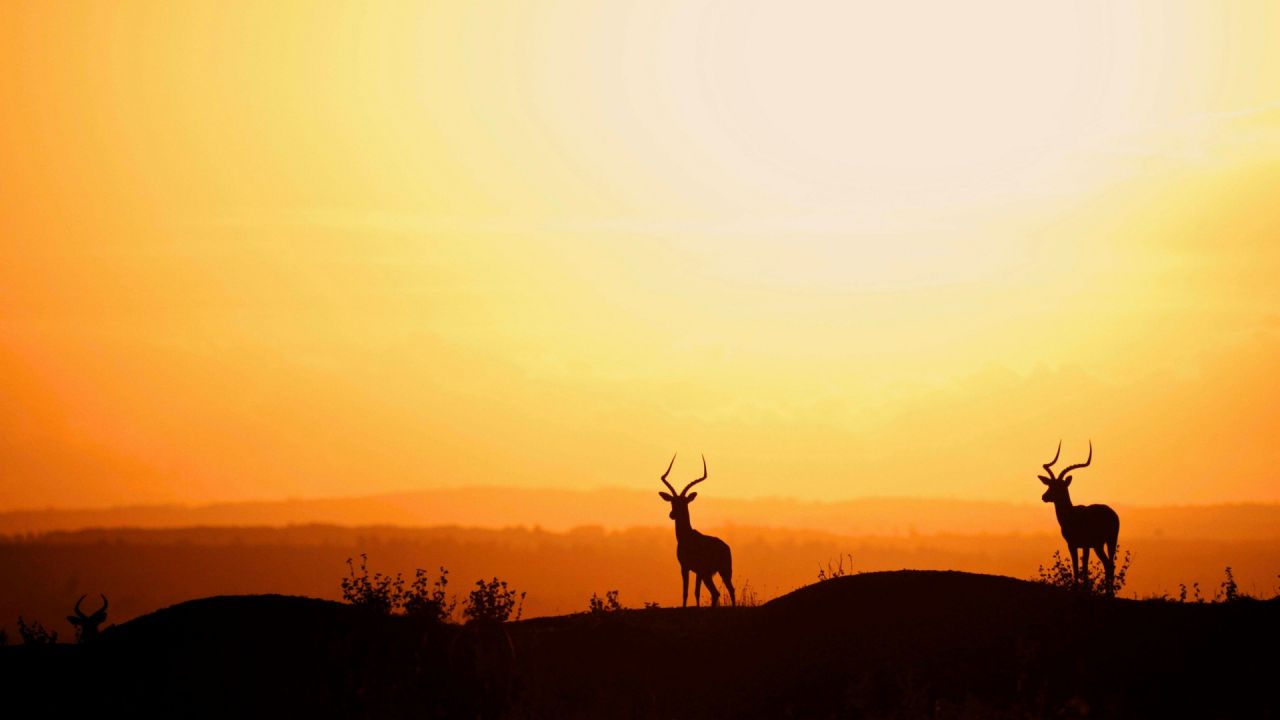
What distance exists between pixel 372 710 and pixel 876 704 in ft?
24.3

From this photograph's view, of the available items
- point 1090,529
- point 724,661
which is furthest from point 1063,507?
point 724,661

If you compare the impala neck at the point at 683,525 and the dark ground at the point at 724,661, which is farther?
the impala neck at the point at 683,525

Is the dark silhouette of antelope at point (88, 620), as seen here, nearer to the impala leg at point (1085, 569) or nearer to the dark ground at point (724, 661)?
the dark ground at point (724, 661)

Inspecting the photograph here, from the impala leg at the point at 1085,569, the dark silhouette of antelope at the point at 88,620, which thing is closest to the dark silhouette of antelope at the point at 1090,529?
the impala leg at the point at 1085,569

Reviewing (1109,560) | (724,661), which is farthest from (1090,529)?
(724,661)

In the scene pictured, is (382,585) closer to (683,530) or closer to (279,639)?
(279,639)

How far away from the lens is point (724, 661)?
87.5 feet

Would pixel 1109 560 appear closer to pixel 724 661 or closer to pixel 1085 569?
pixel 1085 569

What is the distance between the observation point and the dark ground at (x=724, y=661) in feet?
70.7

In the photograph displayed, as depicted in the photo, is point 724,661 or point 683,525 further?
point 683,525

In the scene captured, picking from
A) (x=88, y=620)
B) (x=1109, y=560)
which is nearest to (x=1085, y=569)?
(x=1109, y=560)

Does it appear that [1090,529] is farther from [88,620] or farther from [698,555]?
[88,620]

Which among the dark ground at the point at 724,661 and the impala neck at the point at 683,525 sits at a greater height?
the impala neck at the point at 683,525

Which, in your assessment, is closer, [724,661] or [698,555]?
[724,661]
